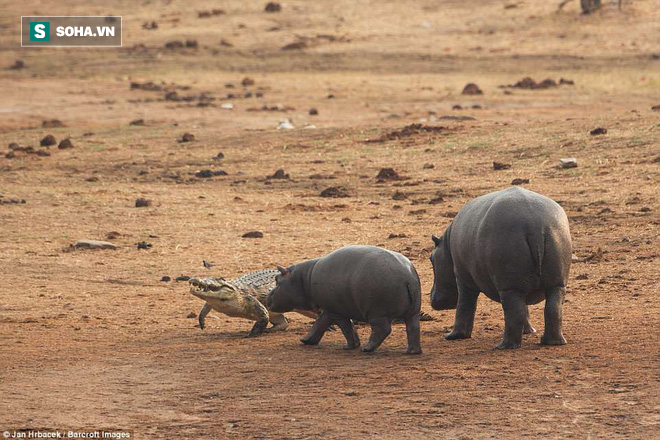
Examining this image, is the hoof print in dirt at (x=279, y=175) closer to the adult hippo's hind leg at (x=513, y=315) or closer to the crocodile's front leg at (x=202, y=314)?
the crocodile's front leg at (x=202, y=314)

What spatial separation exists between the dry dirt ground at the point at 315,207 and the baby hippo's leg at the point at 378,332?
143mm

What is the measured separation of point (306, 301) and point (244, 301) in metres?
0.75

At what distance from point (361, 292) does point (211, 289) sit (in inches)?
64.1

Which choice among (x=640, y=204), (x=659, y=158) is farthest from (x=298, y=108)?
(x=640, y=204)

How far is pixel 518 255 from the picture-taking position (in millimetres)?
8336

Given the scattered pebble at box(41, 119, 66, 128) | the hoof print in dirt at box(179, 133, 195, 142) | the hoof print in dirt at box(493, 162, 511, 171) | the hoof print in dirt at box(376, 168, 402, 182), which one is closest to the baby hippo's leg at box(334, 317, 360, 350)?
the hoof print in dirt at box(376, 168, 402, 182)

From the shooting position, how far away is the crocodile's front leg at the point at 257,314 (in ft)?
32.2

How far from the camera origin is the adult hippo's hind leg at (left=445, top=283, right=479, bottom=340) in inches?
361

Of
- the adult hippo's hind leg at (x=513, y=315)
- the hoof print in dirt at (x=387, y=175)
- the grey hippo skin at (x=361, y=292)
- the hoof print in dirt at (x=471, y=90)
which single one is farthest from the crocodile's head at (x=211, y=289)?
the hoof print in dirt at (x=471, y=90)

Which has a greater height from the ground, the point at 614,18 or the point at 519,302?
the point at 614,18

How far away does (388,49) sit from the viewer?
36125mm

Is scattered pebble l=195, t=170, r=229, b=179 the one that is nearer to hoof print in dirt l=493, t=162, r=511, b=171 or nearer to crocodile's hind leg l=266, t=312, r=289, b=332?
hoof print in dirt l=493, t=162, r=511, b=171

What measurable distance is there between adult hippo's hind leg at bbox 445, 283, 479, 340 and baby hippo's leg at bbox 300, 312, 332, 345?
1.04 m

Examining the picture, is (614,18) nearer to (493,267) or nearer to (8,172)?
(8,172)
